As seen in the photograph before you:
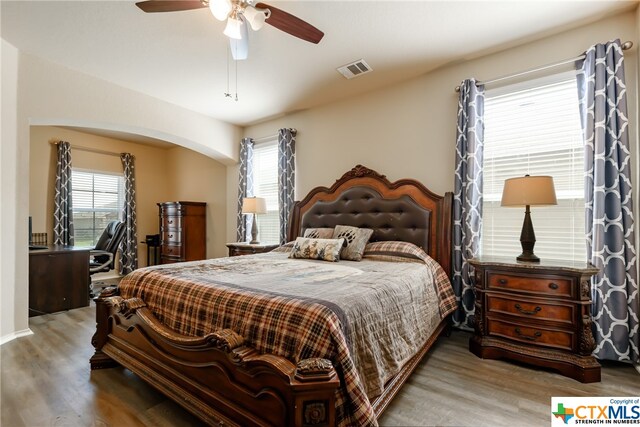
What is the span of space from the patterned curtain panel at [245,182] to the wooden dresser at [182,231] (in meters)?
1.13

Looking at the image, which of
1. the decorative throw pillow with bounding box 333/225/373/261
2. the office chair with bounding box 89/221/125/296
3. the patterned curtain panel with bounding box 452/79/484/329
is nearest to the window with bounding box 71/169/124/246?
the office chair with bounding box 89/221/125/296

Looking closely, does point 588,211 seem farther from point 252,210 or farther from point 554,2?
point 252,210

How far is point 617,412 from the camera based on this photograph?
1.76m

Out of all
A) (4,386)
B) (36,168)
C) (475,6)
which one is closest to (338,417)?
(4,386)

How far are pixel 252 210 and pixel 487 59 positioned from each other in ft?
10.7

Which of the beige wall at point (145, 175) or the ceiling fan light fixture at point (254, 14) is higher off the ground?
the ceiling fan light fixture at point (254, 14)

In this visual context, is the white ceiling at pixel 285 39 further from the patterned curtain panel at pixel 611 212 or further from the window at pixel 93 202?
the window at pixel 93 202

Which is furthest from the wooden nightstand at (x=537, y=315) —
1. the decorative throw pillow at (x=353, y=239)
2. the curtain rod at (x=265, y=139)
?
the curtain rod at (x=265, y=139)

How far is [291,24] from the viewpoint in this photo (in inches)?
78.5

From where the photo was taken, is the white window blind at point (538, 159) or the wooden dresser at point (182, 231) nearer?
the white window blind at point (538, 159)

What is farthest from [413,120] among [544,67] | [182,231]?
[182,231]

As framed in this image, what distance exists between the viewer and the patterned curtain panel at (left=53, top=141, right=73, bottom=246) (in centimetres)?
493

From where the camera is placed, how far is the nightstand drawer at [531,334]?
2.16m

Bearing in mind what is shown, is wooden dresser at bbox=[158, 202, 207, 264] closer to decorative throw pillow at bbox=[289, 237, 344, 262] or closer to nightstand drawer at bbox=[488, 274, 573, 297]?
decorative throw pillow at bbox=[289, 237, 344, 262]
